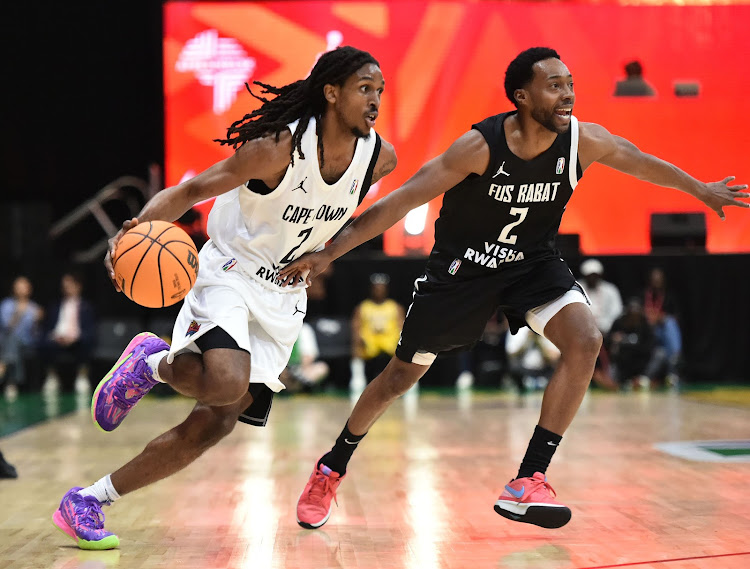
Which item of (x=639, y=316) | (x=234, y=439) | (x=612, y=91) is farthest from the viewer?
(x=612, y=91)

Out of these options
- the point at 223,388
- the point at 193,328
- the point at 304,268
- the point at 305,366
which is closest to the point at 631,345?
the point at 305,366

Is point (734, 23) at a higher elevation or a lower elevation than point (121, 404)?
higher

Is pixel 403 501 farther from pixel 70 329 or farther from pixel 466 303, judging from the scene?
pixel 70 329

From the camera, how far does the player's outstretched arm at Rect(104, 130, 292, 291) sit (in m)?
3.50

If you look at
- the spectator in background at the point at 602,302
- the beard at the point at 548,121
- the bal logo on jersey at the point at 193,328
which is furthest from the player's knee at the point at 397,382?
the spectator in background at the point at 602,302

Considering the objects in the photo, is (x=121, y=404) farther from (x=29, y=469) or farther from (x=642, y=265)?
(x=642, y=265)

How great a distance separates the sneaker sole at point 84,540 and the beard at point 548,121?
2268 millimetres

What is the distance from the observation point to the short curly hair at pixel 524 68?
3797 mm

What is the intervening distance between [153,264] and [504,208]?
140 cm

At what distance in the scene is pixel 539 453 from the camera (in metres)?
3.69

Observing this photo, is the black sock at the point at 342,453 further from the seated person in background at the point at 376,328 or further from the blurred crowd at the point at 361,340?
the seated person in background at the point at 376,328

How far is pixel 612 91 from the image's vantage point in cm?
1308

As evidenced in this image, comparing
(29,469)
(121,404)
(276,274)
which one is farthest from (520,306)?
(29,469)

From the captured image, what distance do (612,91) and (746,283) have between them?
10.3 ft
